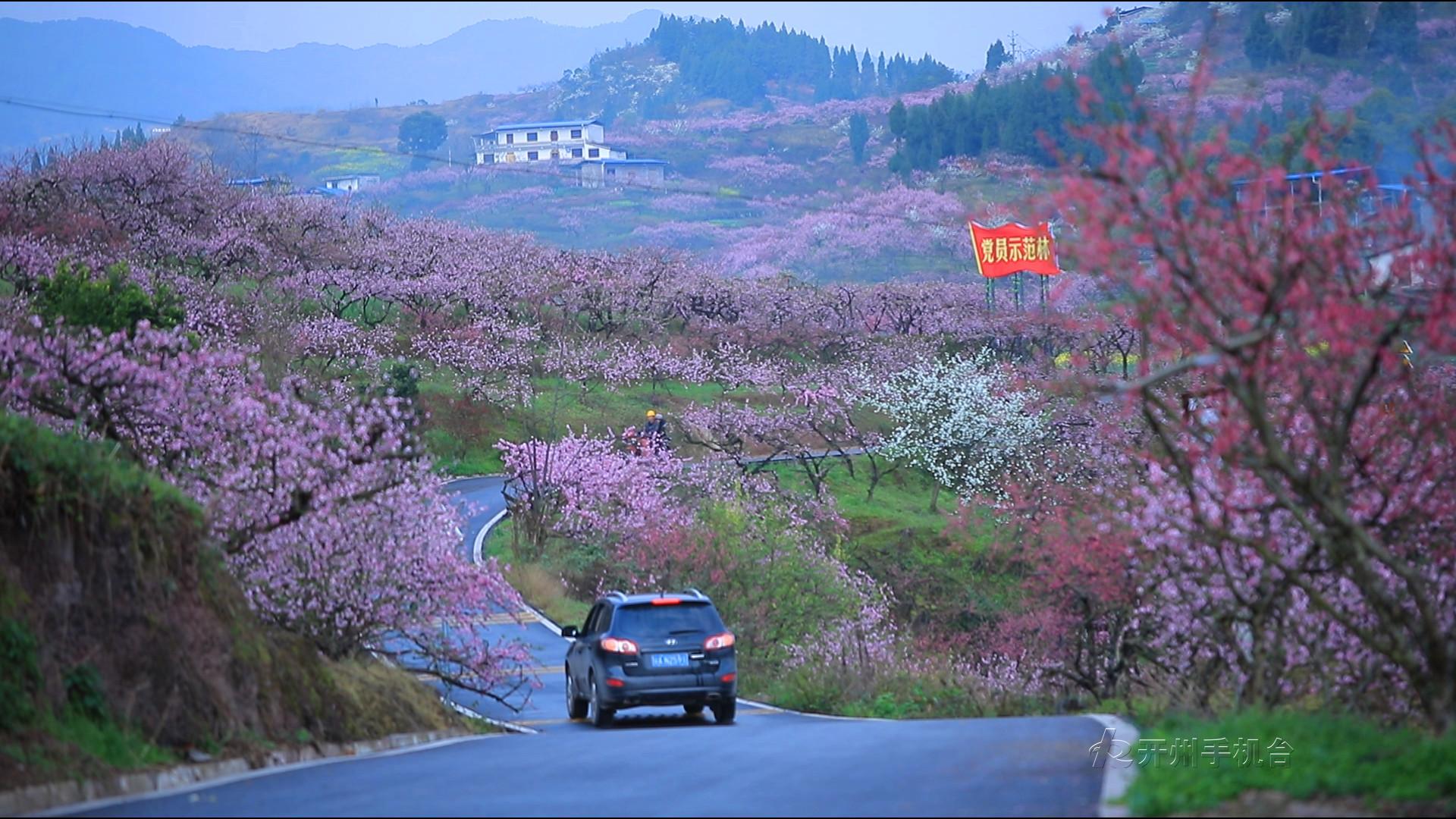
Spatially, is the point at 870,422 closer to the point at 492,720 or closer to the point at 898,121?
the point at 492,720

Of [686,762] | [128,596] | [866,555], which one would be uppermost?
[128,596]

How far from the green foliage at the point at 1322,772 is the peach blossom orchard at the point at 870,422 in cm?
66

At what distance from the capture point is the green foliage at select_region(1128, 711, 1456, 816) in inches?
326

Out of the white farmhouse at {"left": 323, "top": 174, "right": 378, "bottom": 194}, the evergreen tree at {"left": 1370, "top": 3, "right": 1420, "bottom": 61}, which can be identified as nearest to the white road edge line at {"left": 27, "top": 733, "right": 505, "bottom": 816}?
the evergreen tree at {"left": 1370, "top": 3, "right": 1420, "bottom": 61}

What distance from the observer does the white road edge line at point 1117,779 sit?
9.17m

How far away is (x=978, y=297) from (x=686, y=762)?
6621 cm

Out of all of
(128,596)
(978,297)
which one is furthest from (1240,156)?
(978,297)

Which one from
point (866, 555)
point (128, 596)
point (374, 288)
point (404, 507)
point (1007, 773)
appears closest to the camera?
point (1007, 773)

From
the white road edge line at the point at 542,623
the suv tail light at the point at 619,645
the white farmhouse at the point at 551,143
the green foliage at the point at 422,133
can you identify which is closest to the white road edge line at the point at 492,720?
the white road edge line at the point at 542,623

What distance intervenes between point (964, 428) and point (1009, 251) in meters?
21.1

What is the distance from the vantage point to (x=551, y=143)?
5728 inches

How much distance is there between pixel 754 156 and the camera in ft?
466

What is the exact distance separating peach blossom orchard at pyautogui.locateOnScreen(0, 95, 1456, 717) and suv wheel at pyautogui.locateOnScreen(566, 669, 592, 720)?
3.53 feet

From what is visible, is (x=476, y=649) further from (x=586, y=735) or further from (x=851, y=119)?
(x=851, y=119)
